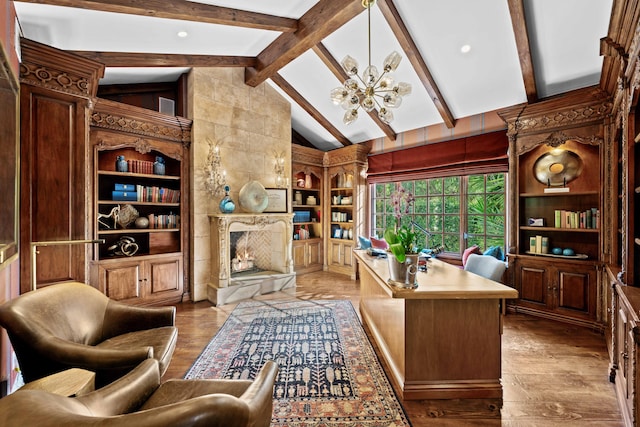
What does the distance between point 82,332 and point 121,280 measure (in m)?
1.94

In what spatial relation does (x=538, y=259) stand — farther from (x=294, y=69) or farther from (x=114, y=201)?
(x=114, y=201)

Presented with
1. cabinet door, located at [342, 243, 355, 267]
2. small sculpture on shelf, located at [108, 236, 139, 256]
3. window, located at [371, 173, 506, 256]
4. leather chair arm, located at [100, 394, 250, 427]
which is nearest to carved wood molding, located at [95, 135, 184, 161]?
small sculpture on shelf, located at [108, 236, 139, 256]

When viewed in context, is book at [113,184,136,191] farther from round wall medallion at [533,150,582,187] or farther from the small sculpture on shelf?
round wall medallion at [533,150,582,187]

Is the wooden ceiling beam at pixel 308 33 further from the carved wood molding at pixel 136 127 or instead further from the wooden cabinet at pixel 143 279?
the wooden cabinet at pixel 143 279

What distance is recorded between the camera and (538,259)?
11.6 feet

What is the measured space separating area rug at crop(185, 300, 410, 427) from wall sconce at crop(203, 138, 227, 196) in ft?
5.94

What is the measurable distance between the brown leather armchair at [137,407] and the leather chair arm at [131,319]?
39.5 inches

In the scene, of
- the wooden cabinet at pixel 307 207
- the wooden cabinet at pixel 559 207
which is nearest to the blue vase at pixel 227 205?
the wooden cabinet at pixel 307 207

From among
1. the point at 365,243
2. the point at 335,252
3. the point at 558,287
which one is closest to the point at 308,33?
the point at 365,243

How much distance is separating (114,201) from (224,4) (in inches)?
106

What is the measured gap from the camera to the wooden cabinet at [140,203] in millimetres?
3574

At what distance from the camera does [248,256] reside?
513cm

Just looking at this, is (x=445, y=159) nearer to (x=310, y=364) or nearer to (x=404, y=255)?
(x=404, y=255)

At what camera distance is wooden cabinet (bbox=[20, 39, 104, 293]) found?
2328mm
